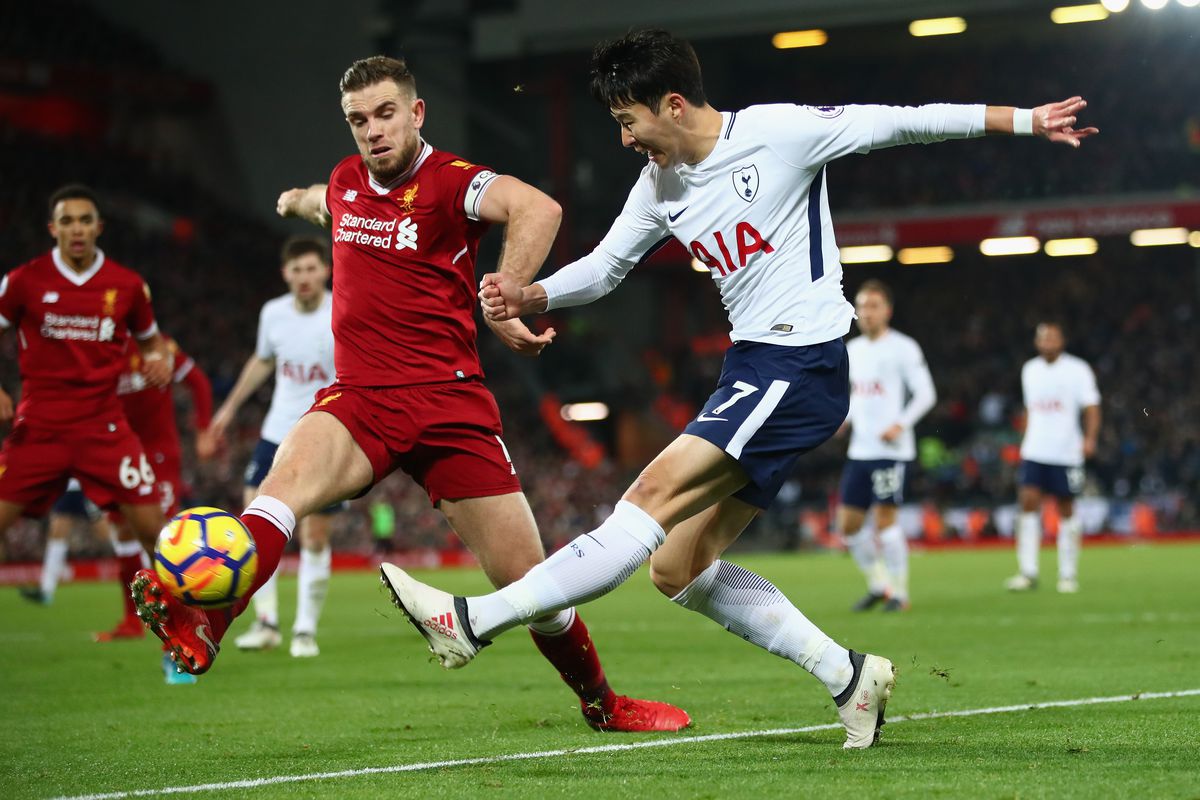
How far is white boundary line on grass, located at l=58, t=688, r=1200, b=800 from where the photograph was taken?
4.62 metres

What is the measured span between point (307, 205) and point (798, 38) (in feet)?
95.7

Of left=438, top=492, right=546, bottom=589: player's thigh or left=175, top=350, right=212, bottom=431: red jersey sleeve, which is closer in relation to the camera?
left=438, top=492, right=546, bottom=589: player's thigh

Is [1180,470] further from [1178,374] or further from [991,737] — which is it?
[991,737]

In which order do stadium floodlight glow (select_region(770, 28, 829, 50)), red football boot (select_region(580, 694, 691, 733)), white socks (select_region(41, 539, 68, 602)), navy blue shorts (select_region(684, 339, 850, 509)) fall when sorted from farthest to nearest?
stadium floodlight glow (select_region(770, 28, 829, 50)) → white socks (select_region(41, 539, 68, 602)) → red football boot (select_region(580, 694, 691, 733)) → navy blue shorts (select_region(684, 339, 850, 509))

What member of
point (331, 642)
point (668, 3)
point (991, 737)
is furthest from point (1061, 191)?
point (991, 737)

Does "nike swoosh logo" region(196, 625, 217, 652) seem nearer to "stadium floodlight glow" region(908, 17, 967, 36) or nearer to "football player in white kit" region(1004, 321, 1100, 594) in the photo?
"football player in white kit" region(1004, 321, 1100, 594)

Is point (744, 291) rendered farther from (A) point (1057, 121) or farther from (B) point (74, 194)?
(B) point (74, 194)

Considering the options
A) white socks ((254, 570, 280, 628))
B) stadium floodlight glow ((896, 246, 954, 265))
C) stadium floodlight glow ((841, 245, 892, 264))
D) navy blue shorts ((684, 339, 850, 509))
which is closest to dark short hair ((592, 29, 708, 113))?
navy blue shorts ((684, 339, 850, 509))

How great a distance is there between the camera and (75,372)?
870 centimetres

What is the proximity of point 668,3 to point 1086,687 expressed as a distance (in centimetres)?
2779

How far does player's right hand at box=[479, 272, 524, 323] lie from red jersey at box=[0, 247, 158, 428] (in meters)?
4.43

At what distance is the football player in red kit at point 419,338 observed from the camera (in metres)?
5.34

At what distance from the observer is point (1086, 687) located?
22.8 feet

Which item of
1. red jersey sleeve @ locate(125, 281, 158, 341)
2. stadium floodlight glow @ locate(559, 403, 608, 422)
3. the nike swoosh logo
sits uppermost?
red jersey sleeve @ locate(125, 281, 158, 341)
